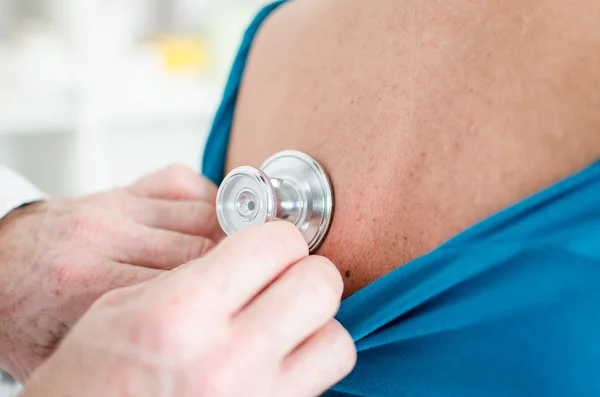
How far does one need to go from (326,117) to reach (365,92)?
0.16 ft

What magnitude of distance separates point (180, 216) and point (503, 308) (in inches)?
16.4

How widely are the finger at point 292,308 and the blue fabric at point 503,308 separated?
78 millimetres

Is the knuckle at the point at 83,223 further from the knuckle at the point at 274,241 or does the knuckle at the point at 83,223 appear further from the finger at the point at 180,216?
the knuckle at the point at 274,241

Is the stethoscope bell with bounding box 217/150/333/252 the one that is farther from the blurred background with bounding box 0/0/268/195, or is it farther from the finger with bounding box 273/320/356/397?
the blurred background with bounding box 0/0/268/195

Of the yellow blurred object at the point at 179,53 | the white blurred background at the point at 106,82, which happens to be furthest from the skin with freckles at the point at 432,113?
the yellow blurred object at the point at 179,53

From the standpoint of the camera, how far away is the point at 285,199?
613 millimetres

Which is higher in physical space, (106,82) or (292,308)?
(292,308)

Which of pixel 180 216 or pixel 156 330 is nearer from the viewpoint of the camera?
pixel 156 330

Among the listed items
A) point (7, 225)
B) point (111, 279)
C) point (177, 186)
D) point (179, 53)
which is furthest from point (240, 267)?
point (179, 53)

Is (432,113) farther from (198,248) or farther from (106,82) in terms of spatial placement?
(106,82)

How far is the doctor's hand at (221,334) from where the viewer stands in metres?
0.42

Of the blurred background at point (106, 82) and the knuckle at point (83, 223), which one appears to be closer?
the knuckle at point (83, 223)

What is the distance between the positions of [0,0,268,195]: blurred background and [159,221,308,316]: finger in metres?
1.61

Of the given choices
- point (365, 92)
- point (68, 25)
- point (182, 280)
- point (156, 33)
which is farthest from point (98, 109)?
point (182, 280)
